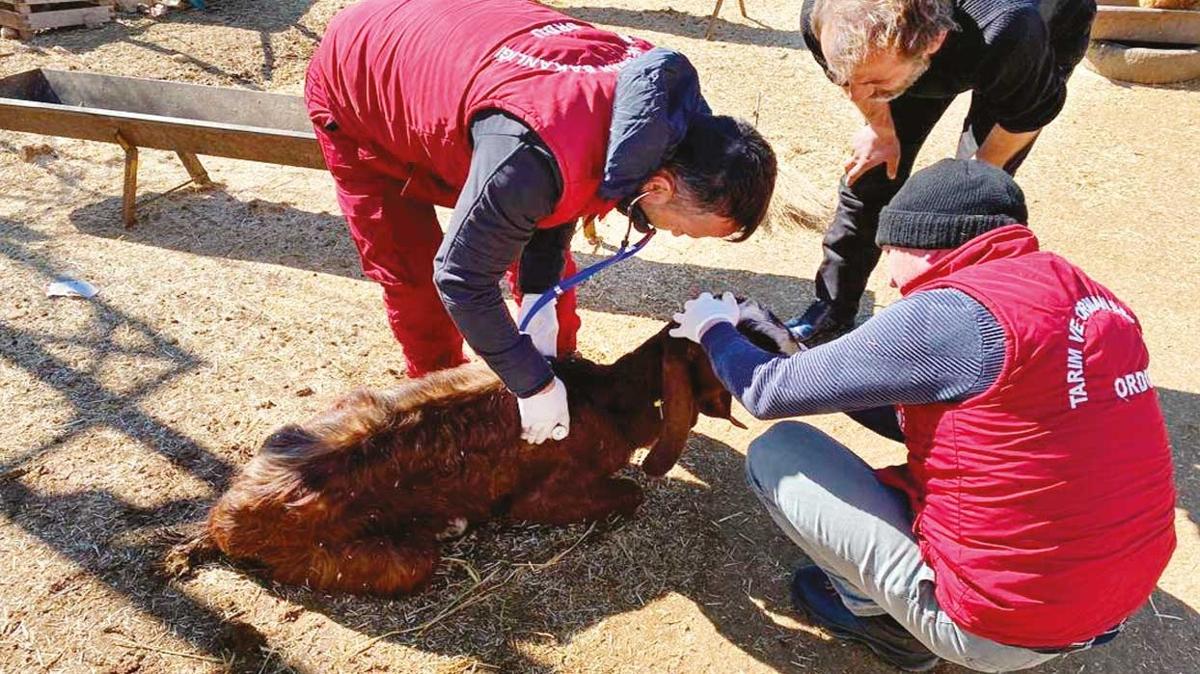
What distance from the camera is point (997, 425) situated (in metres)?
2.19

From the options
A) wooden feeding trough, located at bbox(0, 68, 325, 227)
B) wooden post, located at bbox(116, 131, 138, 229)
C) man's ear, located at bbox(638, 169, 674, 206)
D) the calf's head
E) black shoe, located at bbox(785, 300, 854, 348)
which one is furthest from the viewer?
wooden post, located at bbox(116, 131, 138, 229)

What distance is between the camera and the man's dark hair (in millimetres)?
2520

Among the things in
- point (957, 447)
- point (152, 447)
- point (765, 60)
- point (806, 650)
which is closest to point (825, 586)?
point (806, 650)

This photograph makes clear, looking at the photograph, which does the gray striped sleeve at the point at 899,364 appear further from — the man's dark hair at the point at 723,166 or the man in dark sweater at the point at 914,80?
the man in dark sweater at the point at 914,80

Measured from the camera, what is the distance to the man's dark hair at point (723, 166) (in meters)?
2.52

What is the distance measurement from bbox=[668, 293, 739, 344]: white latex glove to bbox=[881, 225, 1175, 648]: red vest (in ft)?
2.95

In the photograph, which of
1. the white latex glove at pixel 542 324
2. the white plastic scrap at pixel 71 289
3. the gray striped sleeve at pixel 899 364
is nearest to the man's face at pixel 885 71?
the gray striped sleeve at pixel 899 364

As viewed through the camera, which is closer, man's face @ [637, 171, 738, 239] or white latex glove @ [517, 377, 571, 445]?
man's face @ [637, 171, 738, 239]

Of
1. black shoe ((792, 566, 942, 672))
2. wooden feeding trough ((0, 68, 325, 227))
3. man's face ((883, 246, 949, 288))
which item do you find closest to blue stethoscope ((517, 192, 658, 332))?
man's face ((883, 246, 949, 288))

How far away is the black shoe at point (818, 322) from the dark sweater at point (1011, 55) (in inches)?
55.9

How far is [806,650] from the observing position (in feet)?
10.5

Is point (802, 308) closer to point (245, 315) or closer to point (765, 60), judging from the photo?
point (245, 315)

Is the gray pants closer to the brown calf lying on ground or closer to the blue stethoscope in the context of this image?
the brown calf lying on ground

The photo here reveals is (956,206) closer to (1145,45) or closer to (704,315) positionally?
(704,315)
